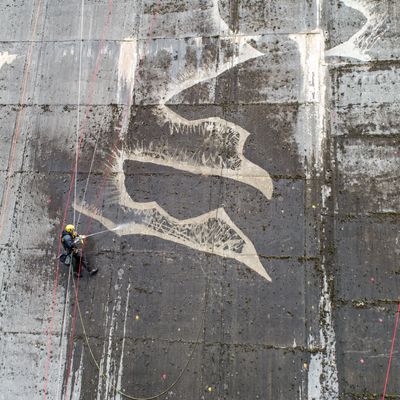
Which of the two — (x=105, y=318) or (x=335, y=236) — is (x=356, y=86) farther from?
(x=105, y=318)

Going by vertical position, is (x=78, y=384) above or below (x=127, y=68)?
below

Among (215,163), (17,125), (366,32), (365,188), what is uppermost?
(366,32)

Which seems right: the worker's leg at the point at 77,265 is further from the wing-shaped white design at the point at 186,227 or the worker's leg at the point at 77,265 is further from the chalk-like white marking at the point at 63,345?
the wing-shaped white design at the point at 186,227

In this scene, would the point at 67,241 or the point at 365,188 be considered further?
the point at 365,188

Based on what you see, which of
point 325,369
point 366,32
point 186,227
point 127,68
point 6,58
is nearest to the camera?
point 325,369

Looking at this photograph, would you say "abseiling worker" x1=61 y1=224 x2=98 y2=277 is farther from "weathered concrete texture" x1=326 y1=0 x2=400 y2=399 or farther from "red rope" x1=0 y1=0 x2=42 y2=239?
"weathered concrete texture" x1=326 y1=0 x2=400 y2=399

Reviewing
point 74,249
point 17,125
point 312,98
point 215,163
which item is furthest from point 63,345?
point 312,98

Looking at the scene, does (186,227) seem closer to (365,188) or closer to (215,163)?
(215,163)

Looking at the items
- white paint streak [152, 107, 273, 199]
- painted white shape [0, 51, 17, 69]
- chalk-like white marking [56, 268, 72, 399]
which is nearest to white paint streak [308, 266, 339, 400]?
white paint streak [152, 107, 273, 199]
